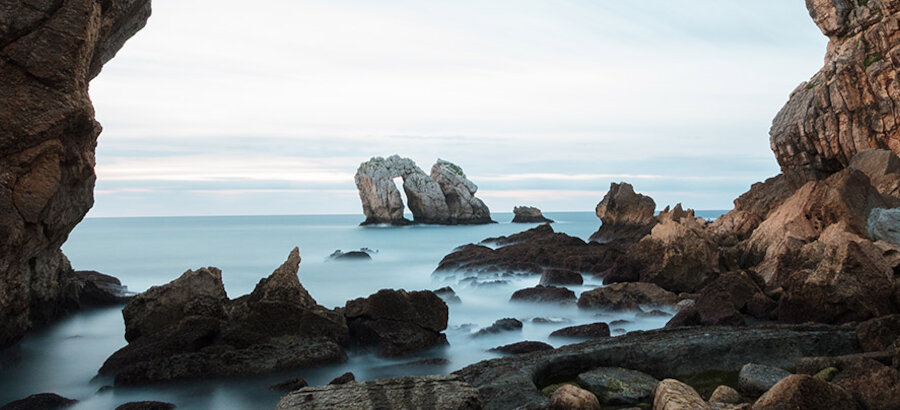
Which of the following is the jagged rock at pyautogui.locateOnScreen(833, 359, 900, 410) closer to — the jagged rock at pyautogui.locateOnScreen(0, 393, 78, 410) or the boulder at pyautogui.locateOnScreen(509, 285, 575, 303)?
the jagged rock at pyautogui.locateOnScreen(0, 393, 78, 410)

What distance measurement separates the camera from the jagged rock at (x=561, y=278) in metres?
18.5

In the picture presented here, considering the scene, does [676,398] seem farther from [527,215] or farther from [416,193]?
[527,215]

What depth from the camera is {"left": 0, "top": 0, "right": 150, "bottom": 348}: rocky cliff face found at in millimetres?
7829

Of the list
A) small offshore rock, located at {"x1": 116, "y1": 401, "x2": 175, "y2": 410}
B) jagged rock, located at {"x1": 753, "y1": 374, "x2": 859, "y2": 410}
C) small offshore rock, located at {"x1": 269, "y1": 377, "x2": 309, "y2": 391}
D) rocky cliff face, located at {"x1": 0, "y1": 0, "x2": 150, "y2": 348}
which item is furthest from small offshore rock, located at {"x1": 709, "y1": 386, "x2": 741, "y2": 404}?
rocky cliff face, located at {"x1": 0, "y1": 0, "x2": 150, "y2": 348}

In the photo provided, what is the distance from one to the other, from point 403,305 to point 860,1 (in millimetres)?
28817

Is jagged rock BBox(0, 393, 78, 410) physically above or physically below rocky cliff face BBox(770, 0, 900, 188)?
below

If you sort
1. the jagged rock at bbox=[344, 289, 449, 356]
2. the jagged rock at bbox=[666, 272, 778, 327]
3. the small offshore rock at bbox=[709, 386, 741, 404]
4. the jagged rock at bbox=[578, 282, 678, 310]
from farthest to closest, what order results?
the jagged rock at bbox=[578, 282, 678, 310] < the jagged rock at bbox=[344, 289, 449, 356] < the jagged rock at bbox=[666, 272, 778, 327] < the small offshore rock at bbox=[709, 386, 741, 404]

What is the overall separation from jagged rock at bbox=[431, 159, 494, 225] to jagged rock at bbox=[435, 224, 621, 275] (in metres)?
56.6

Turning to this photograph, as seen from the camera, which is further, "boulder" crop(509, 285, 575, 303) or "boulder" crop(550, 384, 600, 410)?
"boulder" crop(509, 285, 575, 303)

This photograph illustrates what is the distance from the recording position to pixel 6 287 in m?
8.98

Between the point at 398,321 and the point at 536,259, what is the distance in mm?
13445

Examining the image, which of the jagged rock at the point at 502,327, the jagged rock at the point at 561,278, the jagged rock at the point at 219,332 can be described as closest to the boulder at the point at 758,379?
the jagged rock at the point at 219,332

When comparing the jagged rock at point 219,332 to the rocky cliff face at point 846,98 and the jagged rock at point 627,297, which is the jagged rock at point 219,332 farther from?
the rocky cliff face at point 846,98

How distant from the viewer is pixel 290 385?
8422mm
